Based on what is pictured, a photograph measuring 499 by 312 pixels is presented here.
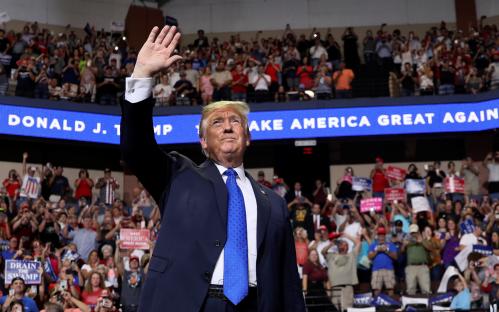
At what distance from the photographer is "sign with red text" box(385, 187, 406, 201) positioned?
16.0 m

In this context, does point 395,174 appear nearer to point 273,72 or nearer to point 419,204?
point 419,204

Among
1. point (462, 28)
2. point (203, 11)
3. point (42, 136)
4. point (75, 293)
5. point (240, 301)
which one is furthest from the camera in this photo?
Result: point (203, 11)

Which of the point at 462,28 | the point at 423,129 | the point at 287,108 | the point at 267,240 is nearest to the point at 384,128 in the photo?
the point at 423,129

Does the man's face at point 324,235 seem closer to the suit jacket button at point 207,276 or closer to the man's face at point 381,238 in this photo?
the man's face at point 381,238

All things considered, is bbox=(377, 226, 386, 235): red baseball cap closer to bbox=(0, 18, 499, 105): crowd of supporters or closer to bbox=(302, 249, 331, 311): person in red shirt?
bbox=(302, 249, 331, 311): person in red shirt

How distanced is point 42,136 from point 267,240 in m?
16.9

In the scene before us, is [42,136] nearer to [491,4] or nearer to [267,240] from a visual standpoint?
[491,4]

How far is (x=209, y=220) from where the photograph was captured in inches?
128

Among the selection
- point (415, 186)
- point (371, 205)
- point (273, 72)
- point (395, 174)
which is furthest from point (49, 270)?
point (273, 72)

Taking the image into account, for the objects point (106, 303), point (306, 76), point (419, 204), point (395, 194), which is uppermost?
point (306, 76)

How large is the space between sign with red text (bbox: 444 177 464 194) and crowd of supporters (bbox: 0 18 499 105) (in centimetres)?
361

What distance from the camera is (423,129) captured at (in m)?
19.9

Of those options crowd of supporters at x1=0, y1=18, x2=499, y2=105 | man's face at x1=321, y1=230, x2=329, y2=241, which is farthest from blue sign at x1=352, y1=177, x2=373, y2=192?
man's face at x1=321, y1=230, x2=329, y2=241

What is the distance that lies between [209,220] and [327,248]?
34.8 feet
